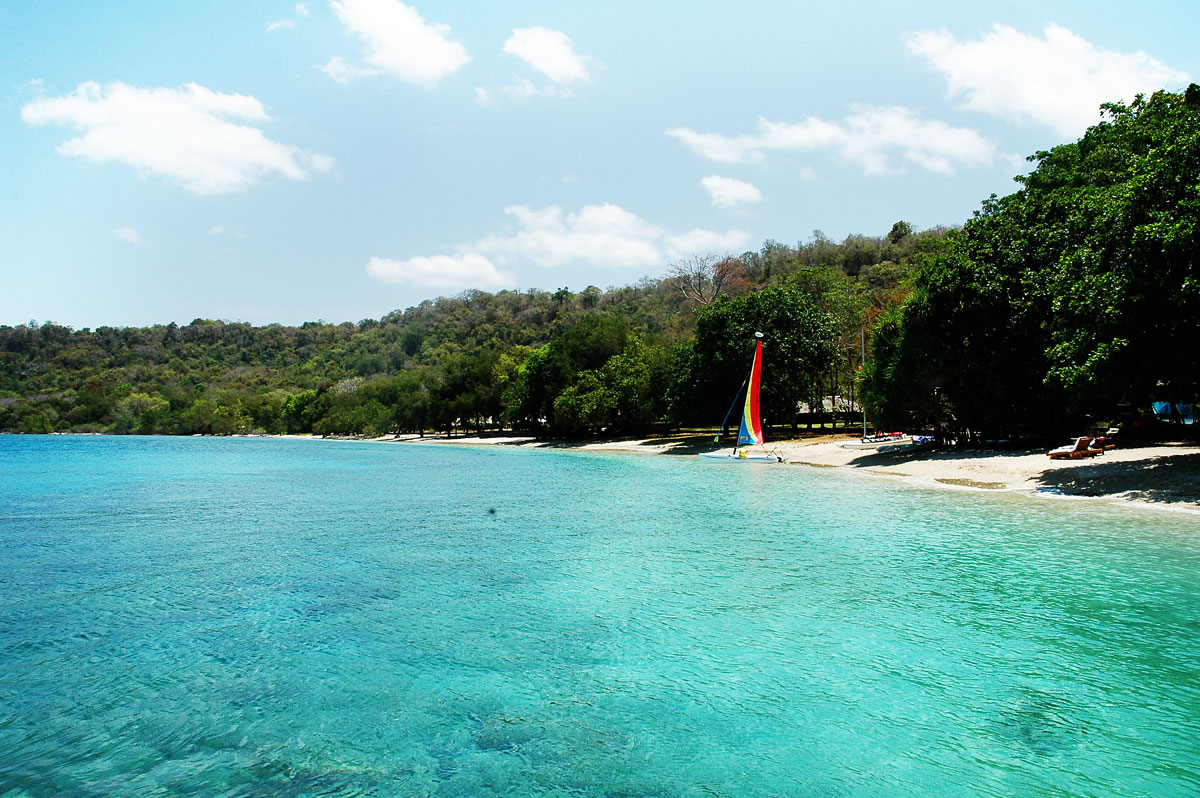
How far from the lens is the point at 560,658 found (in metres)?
9.41

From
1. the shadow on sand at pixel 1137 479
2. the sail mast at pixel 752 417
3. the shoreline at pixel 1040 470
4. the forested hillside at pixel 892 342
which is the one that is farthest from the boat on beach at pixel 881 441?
the shadow on sand at pixel 1137 479

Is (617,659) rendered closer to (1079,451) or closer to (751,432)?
(1079,451)

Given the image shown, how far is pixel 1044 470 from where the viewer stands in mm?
25656

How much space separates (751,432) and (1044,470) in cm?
1732

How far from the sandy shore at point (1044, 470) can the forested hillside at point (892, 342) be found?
84.0 inches

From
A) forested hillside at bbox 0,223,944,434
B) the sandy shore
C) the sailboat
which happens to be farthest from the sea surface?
forested hillside at bbox 0,223,944,434

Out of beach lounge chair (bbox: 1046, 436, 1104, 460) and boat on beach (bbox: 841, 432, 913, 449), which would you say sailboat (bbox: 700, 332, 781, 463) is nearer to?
boat on beach (bbox: 841, 432, 913, 449)

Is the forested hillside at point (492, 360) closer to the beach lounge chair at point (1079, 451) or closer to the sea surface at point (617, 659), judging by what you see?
the beach lounge chair at point (1079, 451)

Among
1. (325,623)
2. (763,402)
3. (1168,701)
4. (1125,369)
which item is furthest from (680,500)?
(763,402)

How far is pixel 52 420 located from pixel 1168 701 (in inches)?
6419

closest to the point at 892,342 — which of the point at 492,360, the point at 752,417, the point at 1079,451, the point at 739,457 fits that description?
the point at 752,417

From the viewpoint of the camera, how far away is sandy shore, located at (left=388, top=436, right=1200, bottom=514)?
2061cm

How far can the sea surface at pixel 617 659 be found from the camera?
648cm

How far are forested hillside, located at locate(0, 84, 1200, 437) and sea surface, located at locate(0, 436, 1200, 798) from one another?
6.15 metres
